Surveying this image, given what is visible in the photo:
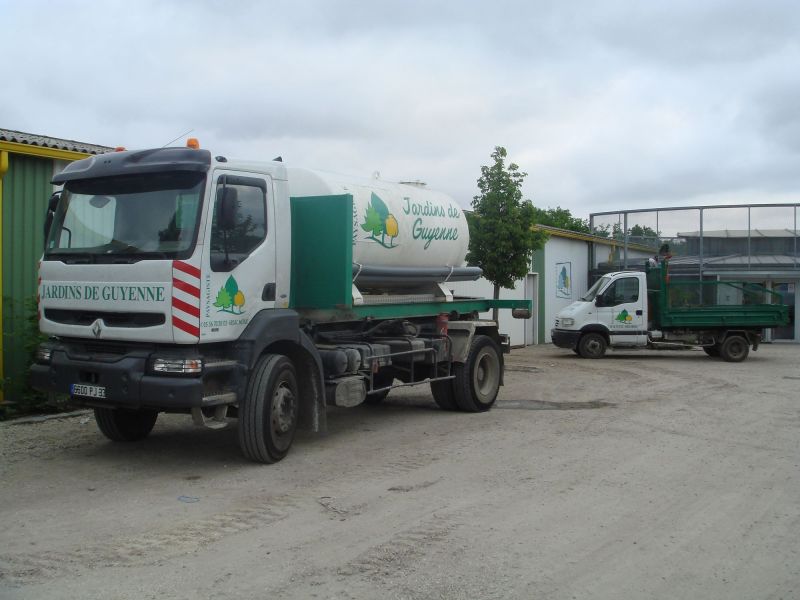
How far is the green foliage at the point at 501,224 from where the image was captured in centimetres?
1706

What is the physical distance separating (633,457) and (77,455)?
5.89 metres

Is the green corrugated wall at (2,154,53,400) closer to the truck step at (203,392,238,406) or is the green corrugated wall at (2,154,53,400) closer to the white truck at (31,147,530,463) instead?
the white truck at (31,147,530,463)

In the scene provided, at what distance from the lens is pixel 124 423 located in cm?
847

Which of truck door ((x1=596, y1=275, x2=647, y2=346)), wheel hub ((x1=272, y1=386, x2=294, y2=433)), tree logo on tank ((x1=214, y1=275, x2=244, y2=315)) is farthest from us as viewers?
truck door ((x1=596, y1=275, x2=647, y2=346))

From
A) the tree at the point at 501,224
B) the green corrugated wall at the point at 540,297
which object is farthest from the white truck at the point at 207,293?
the green corrugated wall at the point at 540,297

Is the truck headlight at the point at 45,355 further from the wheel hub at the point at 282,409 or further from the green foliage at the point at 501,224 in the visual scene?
the green foliage at the point at 501,224

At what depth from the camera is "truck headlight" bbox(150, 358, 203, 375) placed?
683 cm

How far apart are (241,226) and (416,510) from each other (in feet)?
10.4

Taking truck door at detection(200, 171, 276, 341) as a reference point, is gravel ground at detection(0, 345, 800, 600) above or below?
below

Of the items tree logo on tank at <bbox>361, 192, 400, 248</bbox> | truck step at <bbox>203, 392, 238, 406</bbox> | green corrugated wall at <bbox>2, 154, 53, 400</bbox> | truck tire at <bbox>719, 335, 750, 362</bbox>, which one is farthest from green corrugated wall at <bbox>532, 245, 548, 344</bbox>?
truck step at <bbox>203, 392, 238, 406</bbox>

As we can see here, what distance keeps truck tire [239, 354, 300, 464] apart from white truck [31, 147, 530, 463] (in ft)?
0.04

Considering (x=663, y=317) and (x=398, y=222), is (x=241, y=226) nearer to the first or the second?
(x=398, y=222)

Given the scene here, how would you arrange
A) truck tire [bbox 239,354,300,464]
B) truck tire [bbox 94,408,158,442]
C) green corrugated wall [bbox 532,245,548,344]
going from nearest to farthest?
truck tire [bbox 239,354,300,464], truck tire [bbox 94,408,158,442], green corrugated wall [bbox 532,245,548,344]

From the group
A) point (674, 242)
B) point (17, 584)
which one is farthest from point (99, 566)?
point (674, 242)
